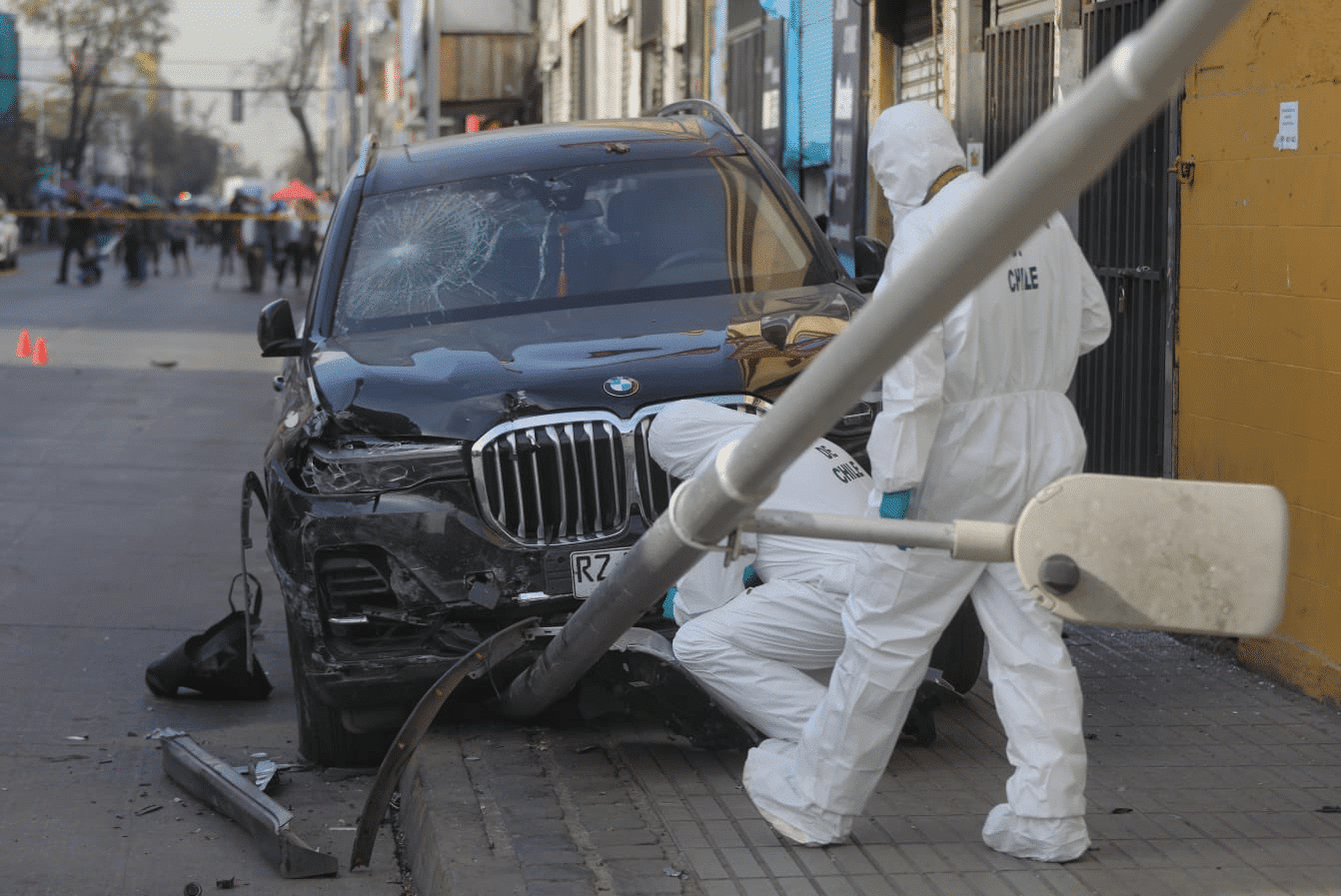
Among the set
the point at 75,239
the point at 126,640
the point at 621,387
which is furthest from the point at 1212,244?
the point at 75,239

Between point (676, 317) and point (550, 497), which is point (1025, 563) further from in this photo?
point (676, 317)

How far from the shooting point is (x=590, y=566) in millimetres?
5852

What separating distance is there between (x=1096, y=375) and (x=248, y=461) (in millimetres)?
6914

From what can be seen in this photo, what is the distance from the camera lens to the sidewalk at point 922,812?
14.9ft

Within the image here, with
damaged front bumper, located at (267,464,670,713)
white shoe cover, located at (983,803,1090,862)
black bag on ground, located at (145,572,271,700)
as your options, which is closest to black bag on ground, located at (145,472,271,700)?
black bag on ground, located at (145,572,271,700)

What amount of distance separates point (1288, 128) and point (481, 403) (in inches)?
115

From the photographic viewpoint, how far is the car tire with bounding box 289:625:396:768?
19.7 ft

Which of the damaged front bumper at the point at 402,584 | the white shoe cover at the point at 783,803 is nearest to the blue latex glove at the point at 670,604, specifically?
the damaged front bumper at the point at 402,584

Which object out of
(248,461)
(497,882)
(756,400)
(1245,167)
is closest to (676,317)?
(756,400)

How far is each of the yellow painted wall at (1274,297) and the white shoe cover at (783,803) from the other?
2271 millimetres

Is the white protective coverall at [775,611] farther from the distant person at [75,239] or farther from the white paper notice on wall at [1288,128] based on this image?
the distant person at [75,239]

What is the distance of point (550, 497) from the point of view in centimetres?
589

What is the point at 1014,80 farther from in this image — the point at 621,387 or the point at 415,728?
the point at 415,728

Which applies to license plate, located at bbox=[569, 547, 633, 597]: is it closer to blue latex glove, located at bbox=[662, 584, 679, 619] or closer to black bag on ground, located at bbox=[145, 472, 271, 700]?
blue latex glove, located at bbox=[662, 584, 679, 619]
